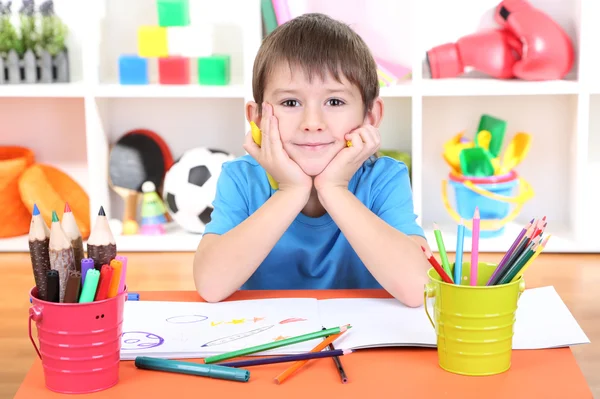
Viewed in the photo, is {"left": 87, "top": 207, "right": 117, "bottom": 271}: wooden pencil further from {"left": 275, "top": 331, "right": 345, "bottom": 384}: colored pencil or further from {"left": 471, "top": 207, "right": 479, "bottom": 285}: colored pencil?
{"left": 471, "top": 207, "right": 479, "bottom": 285}: colored pencil

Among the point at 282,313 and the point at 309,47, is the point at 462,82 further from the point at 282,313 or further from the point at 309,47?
the point at 282,313

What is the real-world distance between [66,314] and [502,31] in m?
2.18

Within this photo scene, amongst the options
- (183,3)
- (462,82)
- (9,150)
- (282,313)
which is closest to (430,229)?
(462,82)

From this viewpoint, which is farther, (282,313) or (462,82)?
(462,82)

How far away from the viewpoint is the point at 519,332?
3.07 feet

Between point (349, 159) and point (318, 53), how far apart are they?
0.56ft

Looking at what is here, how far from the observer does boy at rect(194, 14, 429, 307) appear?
113 centimetres

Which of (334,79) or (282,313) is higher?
(334,79)

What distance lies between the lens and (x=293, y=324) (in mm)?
963

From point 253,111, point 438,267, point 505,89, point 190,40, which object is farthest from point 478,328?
point 190,40

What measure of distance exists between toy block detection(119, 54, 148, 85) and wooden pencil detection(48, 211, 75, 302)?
6.39 ft

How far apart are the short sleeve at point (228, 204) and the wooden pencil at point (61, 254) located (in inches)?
18.6

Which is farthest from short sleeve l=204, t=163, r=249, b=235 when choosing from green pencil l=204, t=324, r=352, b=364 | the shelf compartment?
the shelf compartment

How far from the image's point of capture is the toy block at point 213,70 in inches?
104
